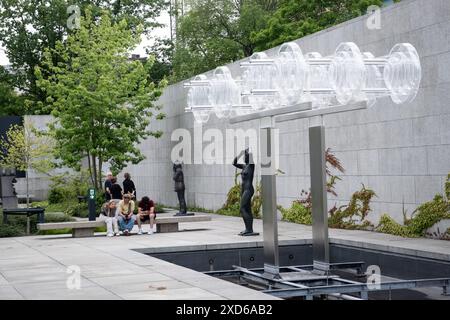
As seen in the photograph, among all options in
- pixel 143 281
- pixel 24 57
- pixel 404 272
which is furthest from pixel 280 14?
pixel 143 281

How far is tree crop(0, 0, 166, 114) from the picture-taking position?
184 feet

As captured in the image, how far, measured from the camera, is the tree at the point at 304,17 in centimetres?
4119

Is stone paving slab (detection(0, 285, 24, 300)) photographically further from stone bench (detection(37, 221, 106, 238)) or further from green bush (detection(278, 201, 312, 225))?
green bush (detection(278, 201, 312, 225))

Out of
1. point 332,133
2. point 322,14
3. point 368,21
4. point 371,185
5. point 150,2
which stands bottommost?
point 371,185

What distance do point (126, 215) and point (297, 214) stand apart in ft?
16.4

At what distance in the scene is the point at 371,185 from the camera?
19.9 m

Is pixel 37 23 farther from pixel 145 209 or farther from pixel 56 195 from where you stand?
pixel 145 209

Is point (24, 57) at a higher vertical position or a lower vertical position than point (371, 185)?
higher

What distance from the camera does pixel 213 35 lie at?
51.8 metres

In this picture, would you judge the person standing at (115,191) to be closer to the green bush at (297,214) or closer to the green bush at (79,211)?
the green bush at (297,214)

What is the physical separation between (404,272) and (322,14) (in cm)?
2983

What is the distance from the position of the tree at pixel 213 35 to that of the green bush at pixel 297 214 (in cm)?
2758

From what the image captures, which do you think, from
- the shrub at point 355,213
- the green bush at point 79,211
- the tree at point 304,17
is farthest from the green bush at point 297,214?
the tree at point 304,17
